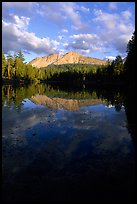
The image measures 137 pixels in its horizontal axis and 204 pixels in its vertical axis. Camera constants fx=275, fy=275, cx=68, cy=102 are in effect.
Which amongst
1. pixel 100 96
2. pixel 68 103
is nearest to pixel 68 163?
pixel 68 103

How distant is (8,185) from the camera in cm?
1170

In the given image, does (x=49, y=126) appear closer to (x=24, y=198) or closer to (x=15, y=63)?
(x=24, y=198)

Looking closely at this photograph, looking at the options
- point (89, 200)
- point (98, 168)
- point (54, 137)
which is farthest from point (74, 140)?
point (89, 200)

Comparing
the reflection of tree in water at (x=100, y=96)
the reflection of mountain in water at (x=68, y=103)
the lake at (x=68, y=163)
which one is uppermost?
the reflection of tree in water at (x=100, y=96)

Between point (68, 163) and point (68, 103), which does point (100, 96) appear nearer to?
point (68, 103)

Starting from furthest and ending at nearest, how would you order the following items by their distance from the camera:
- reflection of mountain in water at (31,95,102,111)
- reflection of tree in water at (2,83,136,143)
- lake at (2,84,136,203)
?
reflection of mountain in water at (31,95,102,111)
reflection of tree in water at (2,83,136,143)
lake at (2,84,136,203)

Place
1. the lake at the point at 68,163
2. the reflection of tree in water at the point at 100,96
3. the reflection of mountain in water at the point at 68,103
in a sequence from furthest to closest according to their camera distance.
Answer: the reflection of mountain in water at the point at 68,103 < the reflection of tree in water at the point at 100,96 < the lake at the point at 68,163

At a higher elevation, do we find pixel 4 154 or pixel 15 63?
pixel 15 63

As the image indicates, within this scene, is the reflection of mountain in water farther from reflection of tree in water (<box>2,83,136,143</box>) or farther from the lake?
the lake

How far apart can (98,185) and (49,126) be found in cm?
1325

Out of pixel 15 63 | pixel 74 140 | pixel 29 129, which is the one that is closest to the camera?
pixel 74 140

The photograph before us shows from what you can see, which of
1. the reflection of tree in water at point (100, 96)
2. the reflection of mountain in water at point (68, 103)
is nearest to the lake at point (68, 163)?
the reflection of tree in water at point (100, 96)

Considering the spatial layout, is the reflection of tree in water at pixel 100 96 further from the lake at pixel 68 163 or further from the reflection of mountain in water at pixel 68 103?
the lake at pixel 68 163

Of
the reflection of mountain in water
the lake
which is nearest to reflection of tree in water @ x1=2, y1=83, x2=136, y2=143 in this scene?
the reflection of mountain in water
